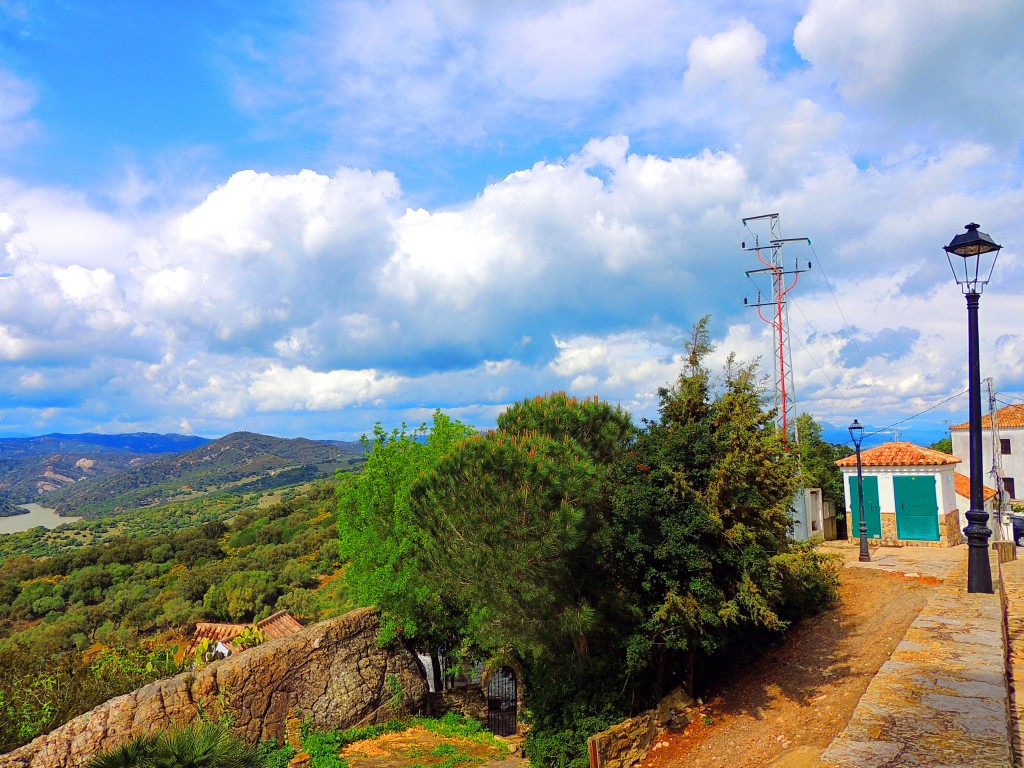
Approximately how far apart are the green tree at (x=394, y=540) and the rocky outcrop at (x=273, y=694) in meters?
0.80

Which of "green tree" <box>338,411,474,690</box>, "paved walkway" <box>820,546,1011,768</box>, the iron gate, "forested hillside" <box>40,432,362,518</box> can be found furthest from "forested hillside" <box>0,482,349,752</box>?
"forested hillside" <box>40,432,362,518</box>

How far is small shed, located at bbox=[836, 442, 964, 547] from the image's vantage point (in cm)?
2034

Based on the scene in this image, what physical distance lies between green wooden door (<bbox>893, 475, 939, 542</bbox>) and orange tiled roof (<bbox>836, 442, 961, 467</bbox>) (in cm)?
51

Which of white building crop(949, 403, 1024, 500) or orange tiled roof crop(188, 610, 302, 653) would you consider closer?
orange tiled roof crop(188, 610, 302, 653)

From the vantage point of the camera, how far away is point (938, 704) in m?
5.63

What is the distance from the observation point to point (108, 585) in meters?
45.1

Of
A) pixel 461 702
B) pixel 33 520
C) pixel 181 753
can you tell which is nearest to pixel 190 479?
pixel 33 520

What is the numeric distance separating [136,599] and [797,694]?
43473mm

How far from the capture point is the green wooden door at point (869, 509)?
838 inches

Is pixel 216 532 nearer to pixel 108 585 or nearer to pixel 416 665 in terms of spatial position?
pixel 108 585

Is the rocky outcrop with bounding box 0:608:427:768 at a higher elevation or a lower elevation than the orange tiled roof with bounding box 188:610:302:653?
higher

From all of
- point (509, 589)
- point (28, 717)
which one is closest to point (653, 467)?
point (509, 589)

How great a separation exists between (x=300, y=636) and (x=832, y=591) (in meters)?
12.1

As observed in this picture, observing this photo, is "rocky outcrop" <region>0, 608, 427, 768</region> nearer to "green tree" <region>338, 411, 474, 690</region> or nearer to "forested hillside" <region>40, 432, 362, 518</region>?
"green tree" <region>338, 411, 474, 690</region>
